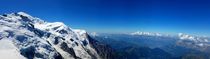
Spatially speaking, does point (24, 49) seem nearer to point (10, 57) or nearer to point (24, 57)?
point (24, 57)

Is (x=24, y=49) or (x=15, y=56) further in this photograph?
(x=24, y=49)

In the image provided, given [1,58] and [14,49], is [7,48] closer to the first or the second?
[14,49]

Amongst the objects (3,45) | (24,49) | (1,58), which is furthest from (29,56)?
(1,58)

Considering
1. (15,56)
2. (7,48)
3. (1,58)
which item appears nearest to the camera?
(1,58)

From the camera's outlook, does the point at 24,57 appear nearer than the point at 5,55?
No

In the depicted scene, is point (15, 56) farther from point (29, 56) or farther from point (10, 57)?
point (29, 56)

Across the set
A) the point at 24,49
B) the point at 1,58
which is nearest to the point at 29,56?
the point at 24,49

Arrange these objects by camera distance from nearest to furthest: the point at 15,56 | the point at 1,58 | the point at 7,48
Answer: the point at 1,58 → the point at 15,56 → the point at 7,48

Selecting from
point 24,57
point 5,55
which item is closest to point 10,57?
point 5,55
